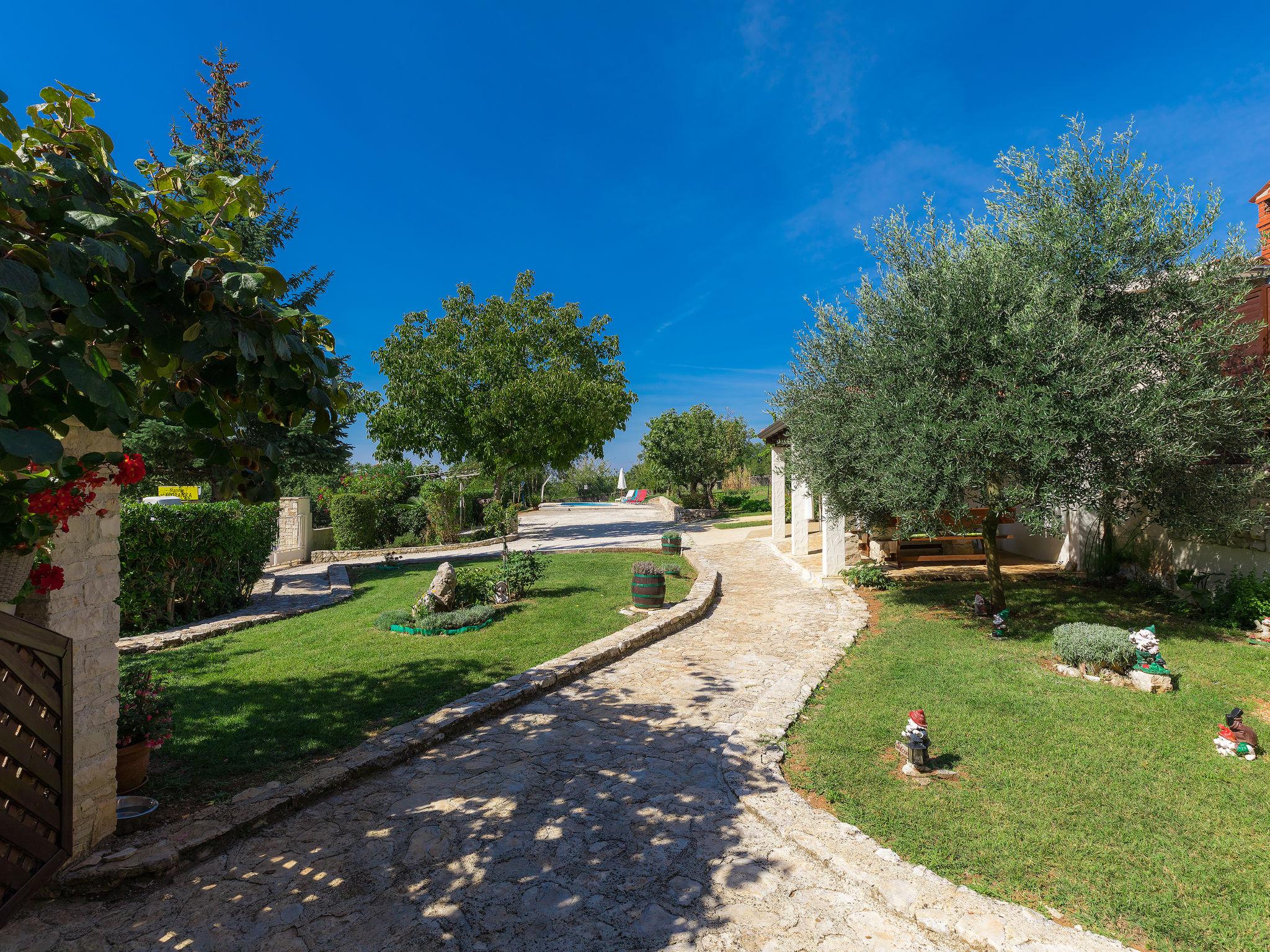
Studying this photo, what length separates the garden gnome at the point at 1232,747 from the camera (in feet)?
14.9

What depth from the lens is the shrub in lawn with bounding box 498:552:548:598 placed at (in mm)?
10719

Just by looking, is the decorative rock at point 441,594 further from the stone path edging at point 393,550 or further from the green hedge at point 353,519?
the green hedge at point 353,519

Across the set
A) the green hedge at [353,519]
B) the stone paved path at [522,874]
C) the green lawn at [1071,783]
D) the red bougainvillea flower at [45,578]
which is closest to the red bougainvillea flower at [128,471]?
the red bougainvillea flower at [45,578]

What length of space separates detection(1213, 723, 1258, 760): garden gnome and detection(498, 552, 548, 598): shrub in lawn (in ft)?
29.5

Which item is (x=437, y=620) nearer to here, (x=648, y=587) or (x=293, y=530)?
(x=648, y=587)

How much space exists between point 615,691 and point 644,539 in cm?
1518

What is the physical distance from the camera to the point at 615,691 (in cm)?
661

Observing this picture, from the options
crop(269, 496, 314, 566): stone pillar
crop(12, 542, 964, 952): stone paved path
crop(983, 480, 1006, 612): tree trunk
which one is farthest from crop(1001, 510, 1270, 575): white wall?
crop(269, 496, 314, 566): stone pillar

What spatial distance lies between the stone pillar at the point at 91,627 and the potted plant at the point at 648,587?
283 inches

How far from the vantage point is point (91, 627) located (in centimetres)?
352

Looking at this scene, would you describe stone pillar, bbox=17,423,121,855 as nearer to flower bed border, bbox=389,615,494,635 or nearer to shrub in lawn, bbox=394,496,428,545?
flower bed border, bbox=389,615,494,635

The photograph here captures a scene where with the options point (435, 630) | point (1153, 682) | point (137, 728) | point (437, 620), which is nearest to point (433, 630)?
point (435, 630)

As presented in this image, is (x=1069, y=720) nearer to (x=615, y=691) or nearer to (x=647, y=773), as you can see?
(x=647, y=773)

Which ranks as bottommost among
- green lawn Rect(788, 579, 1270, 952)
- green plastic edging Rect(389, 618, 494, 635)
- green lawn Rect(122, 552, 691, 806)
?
green lawn Rect(788, 579, 1270, 952)
